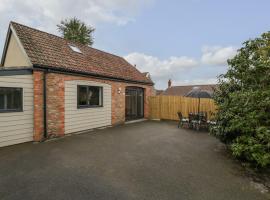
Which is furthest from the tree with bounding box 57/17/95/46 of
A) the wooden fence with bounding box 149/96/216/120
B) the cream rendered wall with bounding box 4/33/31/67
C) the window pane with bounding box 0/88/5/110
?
the window pane with bounding box 0/88/5/110

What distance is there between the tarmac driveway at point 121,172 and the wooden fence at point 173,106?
6237mm

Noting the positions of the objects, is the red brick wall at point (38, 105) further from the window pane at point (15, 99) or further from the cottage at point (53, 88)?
the window pane at point (15, 99)

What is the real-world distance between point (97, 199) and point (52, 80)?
592 centimetres

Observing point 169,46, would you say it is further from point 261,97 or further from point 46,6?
point 261,97

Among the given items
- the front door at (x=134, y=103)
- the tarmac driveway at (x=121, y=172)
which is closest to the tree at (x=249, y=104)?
the tarmac driveway at (x=121, y=172)

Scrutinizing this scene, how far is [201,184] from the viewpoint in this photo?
3.61 meters

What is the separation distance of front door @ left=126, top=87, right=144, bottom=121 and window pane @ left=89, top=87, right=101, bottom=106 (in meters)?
2.92

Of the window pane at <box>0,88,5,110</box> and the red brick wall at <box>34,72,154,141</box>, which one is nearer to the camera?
the window pane at <box>0,88,5,110</box>

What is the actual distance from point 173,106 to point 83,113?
7.48m

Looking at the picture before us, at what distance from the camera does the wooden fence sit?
40.9ft

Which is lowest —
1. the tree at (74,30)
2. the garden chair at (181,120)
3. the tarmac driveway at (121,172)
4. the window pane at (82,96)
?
the tarmac driveway at (121,172)

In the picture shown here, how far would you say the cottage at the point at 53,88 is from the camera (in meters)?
6.46

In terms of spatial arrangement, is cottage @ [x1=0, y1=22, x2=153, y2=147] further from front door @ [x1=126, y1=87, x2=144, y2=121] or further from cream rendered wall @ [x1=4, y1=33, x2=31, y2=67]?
front door @ [x1=126, y1=87, x2=144, y2=121]

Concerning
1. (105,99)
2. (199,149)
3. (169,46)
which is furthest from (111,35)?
(199,149)
